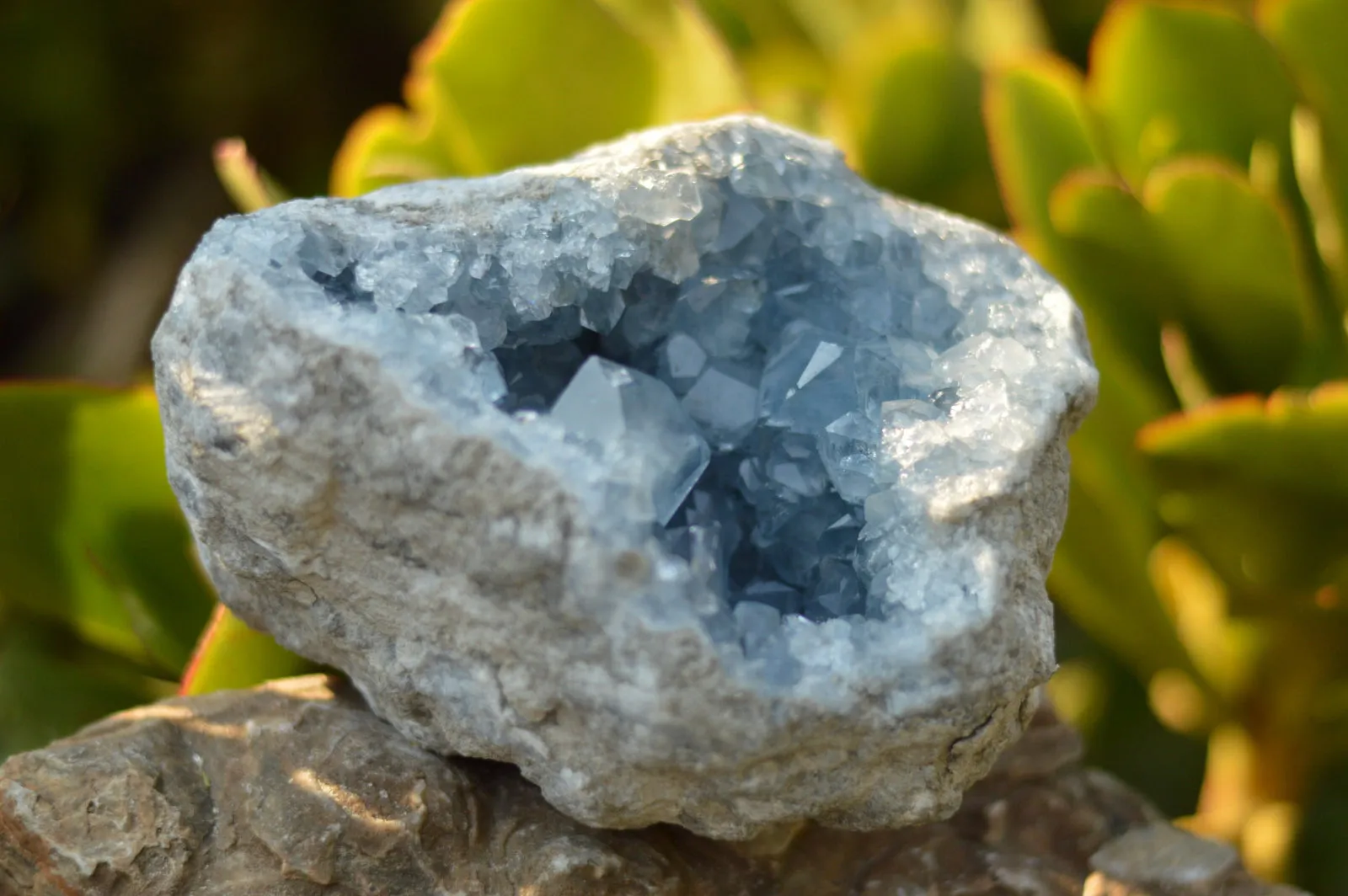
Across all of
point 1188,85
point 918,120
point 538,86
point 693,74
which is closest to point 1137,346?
point 1188,85

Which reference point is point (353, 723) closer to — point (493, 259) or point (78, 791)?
point (78, 791)

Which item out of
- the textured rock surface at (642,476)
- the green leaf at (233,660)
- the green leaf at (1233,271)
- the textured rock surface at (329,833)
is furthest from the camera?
the green leaf at (1233,271)

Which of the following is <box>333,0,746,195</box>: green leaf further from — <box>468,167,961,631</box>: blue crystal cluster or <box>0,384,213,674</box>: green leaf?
<box>468,167,961,631</box>: blue crystal cluster

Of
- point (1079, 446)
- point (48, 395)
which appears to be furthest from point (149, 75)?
point (1079, 446)

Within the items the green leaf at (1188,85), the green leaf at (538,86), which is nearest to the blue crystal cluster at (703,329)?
the green leaf at (538,86)

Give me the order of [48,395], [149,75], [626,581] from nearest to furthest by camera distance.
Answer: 1. [626,581]
2. [48,395]
3. [149,75]

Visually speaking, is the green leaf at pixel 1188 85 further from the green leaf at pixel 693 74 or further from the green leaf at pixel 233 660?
the green leaf at pixel 233 660

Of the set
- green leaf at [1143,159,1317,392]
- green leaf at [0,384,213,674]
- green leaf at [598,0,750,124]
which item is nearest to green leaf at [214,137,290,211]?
green leaf at [0,384,213,674]

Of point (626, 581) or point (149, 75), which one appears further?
point (149, 75)

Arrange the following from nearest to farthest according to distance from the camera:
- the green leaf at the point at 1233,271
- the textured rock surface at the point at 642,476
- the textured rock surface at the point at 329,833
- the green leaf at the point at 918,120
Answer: the textured rock surface at the point at 642,476 < the textured rock surface at the point at 329,833 < the green leaf at the point at 1233,271 < the green leaf at the point at 918,120

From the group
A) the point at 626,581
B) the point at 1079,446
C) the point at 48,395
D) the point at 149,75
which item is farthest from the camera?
the point at 149,75
